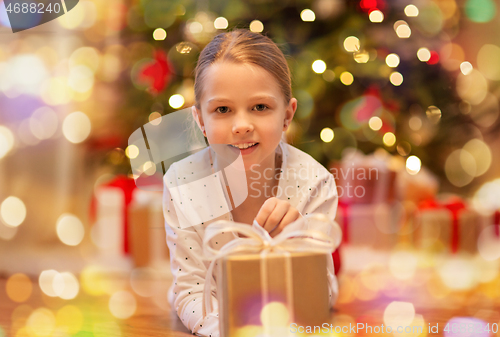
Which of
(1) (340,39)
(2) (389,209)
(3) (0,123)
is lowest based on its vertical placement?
(2) (389,209)

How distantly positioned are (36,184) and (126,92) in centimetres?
72

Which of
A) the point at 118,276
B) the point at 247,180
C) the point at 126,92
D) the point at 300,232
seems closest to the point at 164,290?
the point at 118,276

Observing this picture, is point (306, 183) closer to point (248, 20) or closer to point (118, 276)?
point (248, 20)

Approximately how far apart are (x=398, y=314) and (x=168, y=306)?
1.59ft

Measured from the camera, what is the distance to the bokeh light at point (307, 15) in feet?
4.82

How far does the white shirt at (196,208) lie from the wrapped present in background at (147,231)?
1.80ft

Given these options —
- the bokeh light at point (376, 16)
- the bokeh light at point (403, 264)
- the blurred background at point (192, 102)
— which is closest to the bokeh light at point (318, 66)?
the blurred background at point (192, 102)

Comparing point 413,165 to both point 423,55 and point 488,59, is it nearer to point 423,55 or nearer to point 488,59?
point 423,55

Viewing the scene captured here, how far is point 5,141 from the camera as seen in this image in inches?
74.4

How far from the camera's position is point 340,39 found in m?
1.46

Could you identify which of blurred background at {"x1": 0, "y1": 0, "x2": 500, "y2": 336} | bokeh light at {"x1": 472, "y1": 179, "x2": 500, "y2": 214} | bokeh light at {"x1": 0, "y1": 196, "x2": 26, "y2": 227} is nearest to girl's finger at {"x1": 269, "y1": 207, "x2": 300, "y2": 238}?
blurred background at {"x1": 0, "y1": 0, "x2": 500, "y2": 336}

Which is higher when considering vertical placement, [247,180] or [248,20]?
[248,20]

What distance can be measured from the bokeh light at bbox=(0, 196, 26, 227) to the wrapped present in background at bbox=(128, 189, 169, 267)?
643 mm

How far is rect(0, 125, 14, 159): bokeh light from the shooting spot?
1878mm
